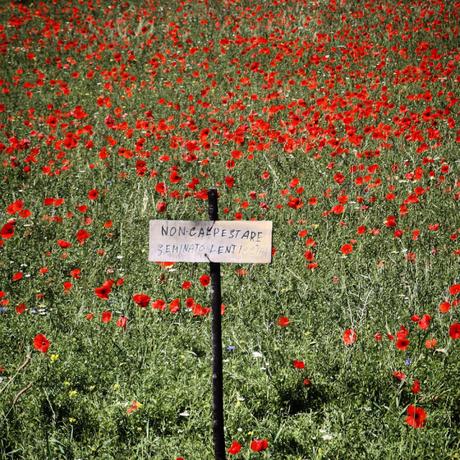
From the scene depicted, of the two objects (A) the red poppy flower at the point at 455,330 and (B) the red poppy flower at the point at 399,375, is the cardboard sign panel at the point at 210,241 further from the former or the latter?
(A) the red poppy flower at the point at 455,330

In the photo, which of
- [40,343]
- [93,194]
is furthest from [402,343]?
[93,194]

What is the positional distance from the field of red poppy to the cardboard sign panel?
2.39 ft

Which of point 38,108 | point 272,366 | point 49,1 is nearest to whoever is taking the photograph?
point 272,366

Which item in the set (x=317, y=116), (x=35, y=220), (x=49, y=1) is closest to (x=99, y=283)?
(x=35, y=220)

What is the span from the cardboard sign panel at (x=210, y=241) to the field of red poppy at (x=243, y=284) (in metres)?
0.73

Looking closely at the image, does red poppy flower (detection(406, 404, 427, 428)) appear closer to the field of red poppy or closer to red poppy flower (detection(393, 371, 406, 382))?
the field of red poppy

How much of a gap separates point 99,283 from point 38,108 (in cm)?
511

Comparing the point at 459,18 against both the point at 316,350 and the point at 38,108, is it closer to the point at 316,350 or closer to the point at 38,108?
the point at 38,108

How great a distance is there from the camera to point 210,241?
2.09 m

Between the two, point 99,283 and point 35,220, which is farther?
point 35,220

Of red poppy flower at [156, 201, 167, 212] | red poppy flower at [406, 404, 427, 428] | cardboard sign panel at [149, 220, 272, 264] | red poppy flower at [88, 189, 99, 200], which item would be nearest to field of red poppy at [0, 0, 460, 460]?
red poppy flower at [406, 404, 427, 428]

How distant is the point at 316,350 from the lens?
118 inches

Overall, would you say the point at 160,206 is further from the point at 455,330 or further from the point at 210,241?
the point at 455,330

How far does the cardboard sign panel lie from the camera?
2053 mm
